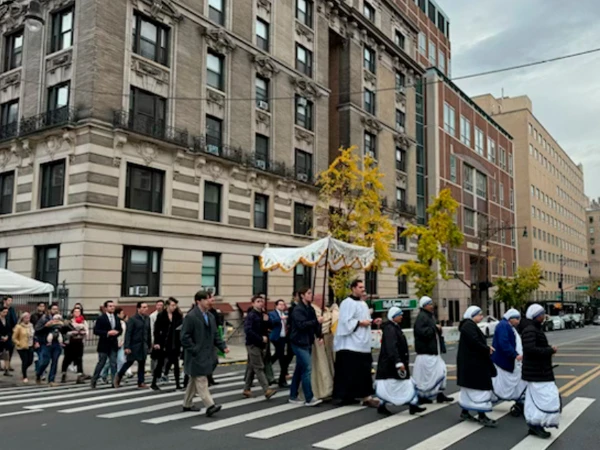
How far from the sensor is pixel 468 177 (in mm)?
55062

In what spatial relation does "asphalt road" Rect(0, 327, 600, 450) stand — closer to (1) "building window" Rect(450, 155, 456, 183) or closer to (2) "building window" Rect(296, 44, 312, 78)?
(2) "building window" Rect(296, 44, 312, 78)

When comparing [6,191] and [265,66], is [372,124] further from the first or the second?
[6,191]

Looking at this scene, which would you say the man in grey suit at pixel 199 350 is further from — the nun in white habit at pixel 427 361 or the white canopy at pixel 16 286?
the white canopy at pixel 16 286

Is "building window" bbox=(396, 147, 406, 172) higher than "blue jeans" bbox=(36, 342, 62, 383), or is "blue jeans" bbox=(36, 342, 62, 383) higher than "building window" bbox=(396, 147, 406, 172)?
"building window" bbox=(396, 147, 406, 172)

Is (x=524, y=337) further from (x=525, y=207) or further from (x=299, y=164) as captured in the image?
A: (x=525, y=207)

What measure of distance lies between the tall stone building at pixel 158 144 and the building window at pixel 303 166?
0.09 metres

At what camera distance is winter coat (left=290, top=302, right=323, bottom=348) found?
1033 centimetres

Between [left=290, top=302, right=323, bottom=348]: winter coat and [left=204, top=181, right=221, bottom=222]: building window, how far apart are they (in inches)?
644

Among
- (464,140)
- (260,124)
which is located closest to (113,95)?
(260,124)

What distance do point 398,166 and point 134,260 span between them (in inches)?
982

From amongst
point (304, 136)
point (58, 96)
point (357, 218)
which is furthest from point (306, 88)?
point (58, 96)

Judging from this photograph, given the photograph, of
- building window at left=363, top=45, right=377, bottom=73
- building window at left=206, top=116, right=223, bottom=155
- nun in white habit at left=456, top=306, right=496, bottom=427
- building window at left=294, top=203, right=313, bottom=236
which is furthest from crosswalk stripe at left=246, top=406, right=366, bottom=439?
building window at left=363, top=45, right=377, bottom=73

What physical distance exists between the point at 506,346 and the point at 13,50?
24983 mm

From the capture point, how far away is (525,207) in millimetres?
78438
